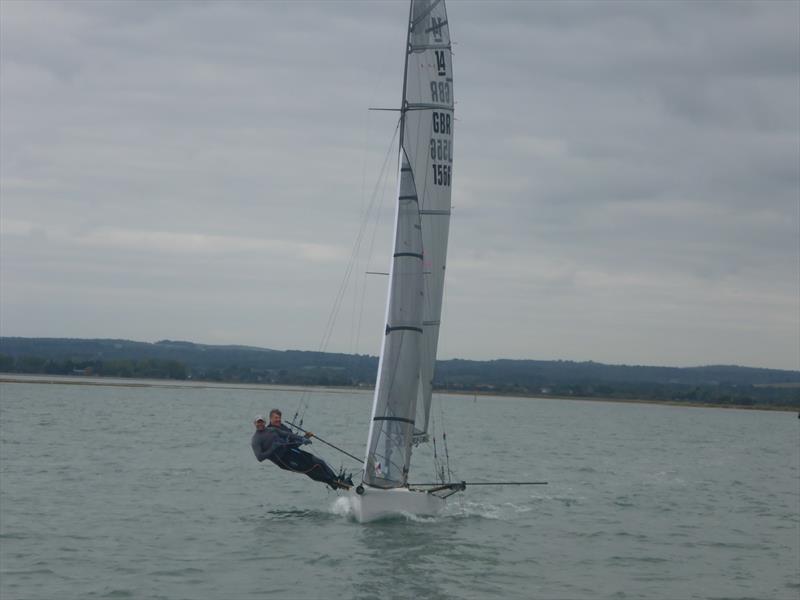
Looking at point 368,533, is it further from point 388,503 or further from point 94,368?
point 94,368

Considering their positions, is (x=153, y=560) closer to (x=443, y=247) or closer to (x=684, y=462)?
(x=443, y=247)

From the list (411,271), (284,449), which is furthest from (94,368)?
(411,271)

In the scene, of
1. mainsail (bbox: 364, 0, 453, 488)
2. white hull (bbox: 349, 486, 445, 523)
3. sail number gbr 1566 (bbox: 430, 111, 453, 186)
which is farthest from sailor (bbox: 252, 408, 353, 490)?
sail number gbr 1566 (bbox: 430, 111, 453, 186)

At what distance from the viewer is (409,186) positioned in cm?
2384

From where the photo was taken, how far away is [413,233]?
938 inches

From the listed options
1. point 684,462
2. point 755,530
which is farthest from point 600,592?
point 684,462

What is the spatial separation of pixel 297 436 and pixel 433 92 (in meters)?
7.57

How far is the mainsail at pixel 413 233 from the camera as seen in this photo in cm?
2370

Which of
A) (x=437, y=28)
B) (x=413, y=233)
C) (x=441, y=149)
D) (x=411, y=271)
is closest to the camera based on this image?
(x=411, y=271)

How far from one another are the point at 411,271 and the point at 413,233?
78 centimetres

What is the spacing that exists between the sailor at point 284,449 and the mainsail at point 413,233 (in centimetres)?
100

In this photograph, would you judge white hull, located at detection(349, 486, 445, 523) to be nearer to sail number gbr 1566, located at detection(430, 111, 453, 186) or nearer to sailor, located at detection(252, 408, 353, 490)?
sailor, located at detection(252, 408, 353, 490)

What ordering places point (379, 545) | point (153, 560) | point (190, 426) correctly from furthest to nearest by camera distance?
point (190, 426) < point (379, 545) < point (153, 560)

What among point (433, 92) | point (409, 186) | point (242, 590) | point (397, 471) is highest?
point (433, 92)
